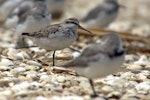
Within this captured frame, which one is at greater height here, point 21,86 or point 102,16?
point 102,16

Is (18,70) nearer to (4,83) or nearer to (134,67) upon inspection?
(4,83)

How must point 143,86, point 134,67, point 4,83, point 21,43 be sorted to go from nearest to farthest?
point 4,83, point 143,86, point 134,67, point 21,43

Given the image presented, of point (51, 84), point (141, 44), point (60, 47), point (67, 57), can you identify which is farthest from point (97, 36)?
point (51, 84)

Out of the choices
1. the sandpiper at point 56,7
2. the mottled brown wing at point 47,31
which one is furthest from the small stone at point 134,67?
the sandpiper at point 56,7

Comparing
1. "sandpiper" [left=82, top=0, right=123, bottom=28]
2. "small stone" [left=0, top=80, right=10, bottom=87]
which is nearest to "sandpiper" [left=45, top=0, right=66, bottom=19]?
"sandpiper" [left=82, top=0, right=123, bottom=28]

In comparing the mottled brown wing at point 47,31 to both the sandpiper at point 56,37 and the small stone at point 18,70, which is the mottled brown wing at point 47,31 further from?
the small stone at point 18,70

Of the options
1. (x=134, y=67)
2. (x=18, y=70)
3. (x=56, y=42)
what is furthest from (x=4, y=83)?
(x=134, y=67)

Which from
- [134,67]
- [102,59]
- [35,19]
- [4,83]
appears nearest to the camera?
[102,59]
